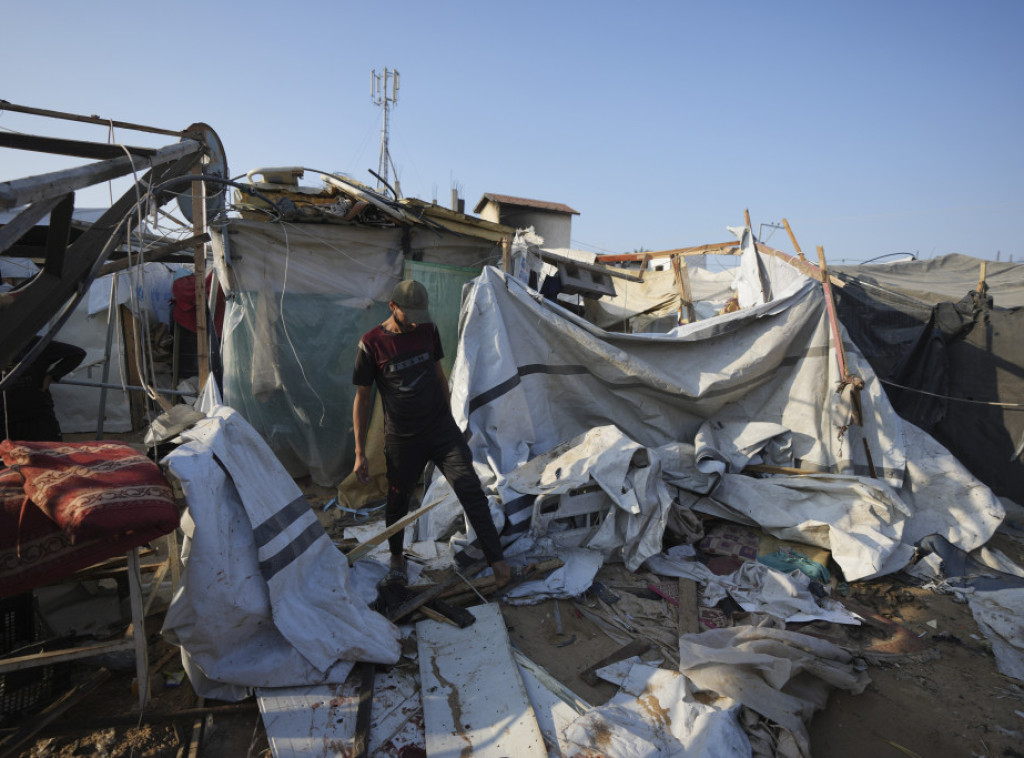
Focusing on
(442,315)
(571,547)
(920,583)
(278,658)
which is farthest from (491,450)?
(920,583)

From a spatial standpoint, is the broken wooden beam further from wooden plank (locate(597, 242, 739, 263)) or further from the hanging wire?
wooden plank (locate(597, 242, 739, 263))

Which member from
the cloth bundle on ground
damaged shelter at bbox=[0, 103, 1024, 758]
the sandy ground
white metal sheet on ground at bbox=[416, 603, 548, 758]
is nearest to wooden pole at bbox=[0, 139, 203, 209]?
damaged shelter at bbox=[0, 103, 1024, 758]

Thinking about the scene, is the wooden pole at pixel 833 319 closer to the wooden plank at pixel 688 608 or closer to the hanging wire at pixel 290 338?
the wooden plank at pixel 688 608

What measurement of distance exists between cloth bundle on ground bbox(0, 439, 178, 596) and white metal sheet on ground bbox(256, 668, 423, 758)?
93 cm

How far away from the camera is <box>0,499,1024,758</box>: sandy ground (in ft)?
7.30

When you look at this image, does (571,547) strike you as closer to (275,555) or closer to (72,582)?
(275,555)

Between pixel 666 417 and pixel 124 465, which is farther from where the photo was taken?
pixel 666 417

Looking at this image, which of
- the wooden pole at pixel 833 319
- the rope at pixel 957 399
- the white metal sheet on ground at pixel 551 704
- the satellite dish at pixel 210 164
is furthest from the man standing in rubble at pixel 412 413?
the rope at pixel 957 399

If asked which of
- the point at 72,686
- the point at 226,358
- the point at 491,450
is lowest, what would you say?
the point at 72,686

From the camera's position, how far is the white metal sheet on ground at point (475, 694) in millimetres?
2193

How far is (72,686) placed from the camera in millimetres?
2469

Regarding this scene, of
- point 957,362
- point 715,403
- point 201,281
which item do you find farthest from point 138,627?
point 957,362

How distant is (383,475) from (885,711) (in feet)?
13.6

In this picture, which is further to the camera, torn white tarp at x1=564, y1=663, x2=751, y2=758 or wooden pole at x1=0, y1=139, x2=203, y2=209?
torn white tarp at x1=564, y1=663, x2=751, y2=758
